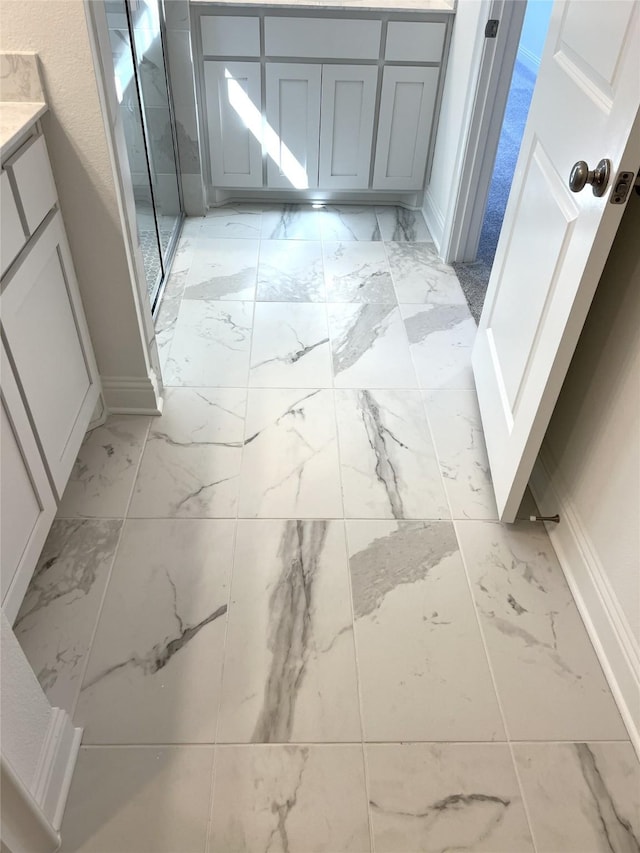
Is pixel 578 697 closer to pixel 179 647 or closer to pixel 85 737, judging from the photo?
pixel 179 647

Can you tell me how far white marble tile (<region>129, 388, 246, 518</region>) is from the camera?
1.90 metres

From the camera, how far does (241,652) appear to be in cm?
155

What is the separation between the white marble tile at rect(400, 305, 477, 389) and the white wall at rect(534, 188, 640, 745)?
0.60 meters

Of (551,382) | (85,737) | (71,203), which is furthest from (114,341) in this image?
(551,382)

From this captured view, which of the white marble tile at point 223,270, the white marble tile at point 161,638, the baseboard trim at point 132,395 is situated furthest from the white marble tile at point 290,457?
the white marble tile at point 223,270

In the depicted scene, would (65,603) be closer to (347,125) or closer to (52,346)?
(52,346)

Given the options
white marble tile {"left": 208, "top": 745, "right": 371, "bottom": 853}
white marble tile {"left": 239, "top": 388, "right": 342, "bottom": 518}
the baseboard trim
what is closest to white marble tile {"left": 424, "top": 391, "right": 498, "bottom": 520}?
white marble tile {"left": 239, "top": 388, "right": 342, "bottom": 518}

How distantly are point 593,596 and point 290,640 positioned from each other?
737 mm

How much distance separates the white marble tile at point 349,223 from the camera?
3.32 m

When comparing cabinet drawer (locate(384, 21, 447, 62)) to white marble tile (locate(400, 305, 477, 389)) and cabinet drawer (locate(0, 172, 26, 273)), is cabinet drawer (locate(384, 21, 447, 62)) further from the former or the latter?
cabinet drawer (locate(0, 172, 26, 273))

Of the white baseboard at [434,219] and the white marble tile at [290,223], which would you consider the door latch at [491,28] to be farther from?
the white marble tile at [290,223]

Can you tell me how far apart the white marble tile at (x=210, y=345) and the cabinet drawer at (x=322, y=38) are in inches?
49.4

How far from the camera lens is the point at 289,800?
1311mm

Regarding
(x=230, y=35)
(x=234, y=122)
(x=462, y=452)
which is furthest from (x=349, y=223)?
(x=462, y=452)
